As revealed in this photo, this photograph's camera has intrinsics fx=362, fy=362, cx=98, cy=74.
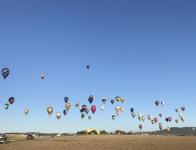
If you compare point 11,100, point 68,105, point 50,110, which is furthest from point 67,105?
point 11,100

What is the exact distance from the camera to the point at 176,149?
47406mm

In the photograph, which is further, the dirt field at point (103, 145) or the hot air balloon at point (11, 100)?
the hot air balloon at point (11, 100)

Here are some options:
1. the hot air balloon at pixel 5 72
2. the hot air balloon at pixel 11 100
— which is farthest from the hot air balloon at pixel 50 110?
the hot air balloon at pixel 5 72

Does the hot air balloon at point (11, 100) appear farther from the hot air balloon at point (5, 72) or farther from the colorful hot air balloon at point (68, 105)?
the colorful hot air balloon at point (68, 105)

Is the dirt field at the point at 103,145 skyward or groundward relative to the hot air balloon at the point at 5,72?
groundward

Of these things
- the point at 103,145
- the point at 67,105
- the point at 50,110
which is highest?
the point at 67,105

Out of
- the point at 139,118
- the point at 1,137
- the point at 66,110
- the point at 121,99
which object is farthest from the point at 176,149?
the point at 139,118

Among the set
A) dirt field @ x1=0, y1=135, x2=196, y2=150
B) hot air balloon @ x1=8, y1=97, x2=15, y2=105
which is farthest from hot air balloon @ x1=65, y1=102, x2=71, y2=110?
dirt field @ x1=0, y1=135, x2=196, y2=150

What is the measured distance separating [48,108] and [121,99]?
2902 cm

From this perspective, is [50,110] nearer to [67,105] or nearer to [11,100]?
[11,100]

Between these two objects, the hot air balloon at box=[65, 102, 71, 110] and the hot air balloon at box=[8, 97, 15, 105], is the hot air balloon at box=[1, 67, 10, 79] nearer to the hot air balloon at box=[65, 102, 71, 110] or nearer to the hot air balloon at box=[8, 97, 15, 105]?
the hot air balloon at box=[8, 97, 15, 105]

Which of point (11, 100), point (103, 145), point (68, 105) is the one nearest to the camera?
point (103, 145)

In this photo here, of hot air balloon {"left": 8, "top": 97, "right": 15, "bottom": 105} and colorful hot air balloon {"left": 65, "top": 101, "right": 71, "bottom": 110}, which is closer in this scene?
hot air balloon {"left": 8, "top": 97, "right": 15, "bottom": 105}

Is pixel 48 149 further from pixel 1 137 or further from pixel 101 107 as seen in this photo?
pixel 101 107
